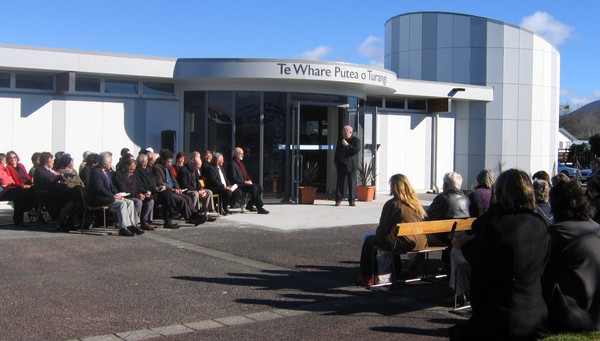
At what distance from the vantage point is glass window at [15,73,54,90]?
50.7 ft

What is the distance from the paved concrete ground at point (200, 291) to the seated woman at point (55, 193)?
46cm

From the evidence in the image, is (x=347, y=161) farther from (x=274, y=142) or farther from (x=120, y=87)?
(x=120, y=87)

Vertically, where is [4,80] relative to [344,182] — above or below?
above

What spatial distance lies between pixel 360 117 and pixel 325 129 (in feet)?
3.35

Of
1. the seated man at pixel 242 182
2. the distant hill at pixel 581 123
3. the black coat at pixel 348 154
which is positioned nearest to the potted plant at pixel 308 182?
the black coat at pixel 348 154

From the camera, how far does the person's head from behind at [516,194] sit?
4305mm

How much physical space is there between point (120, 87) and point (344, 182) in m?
5.96

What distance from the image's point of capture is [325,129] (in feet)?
58.6

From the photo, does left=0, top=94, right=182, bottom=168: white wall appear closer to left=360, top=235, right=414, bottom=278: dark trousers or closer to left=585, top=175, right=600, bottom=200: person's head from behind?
left=360, top=235, right=414, bottom=278: dark trousers

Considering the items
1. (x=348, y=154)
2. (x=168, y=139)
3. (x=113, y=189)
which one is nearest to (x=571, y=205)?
(x=113, y=189)

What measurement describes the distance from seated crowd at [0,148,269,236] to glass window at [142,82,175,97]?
3494 mm

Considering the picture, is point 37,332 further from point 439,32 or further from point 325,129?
point 439,32

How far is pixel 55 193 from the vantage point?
11.9 metres

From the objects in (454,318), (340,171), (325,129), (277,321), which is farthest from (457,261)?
(325,129)
